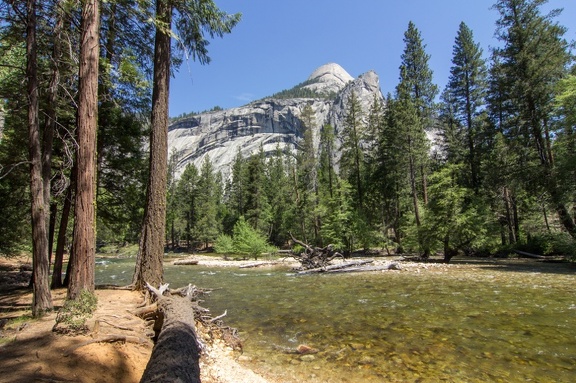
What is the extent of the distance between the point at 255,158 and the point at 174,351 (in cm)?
4341

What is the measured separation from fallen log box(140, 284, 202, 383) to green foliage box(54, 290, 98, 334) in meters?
1.15

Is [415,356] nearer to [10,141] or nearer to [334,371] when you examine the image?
[334,371]

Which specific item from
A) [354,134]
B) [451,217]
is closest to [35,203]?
[451,217]

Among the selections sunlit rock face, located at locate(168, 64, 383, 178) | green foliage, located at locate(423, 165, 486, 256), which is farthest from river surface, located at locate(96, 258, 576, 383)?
sunlit rock face, located at locate(168, 64, 383, 178)

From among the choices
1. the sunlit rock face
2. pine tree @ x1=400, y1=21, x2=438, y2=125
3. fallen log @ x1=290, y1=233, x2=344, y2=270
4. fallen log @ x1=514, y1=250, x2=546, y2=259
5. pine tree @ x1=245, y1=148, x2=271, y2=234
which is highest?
the sunlit rock face

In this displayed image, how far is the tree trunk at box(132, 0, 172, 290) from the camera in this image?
7.55 meters

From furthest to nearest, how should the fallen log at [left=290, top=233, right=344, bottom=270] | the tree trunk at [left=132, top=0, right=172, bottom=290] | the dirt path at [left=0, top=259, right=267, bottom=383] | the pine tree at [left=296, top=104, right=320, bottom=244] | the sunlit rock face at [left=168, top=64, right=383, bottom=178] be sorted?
the sunlit rock face at [left=168, top=64, right=383, bottom=178] → the pine tree at [left=296, top=104, right=320, bottom=244] → the fallen log at [left=290, top=233, right=344, bottom=270] → the tree trunk at [left=132, top=0, right=172, bottom=290] → the dirt path at [left=0, top=259, right=267, bottom=383]

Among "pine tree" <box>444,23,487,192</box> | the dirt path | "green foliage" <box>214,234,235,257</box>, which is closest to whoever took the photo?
the dirt path

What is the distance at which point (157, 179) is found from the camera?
7.90 metres

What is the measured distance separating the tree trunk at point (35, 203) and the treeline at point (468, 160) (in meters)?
19.3

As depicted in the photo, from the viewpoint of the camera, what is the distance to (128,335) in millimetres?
4801

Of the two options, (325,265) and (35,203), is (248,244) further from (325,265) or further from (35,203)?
(35,203)

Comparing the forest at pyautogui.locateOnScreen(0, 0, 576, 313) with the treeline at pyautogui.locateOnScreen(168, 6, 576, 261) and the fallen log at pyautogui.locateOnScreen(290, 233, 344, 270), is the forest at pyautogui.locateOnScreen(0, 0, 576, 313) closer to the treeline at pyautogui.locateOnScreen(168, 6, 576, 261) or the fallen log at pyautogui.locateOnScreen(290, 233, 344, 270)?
the treeline at pyautogui.locateOnScreen(168, 6, 576, 261)

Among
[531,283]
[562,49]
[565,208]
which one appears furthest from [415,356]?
[562,49]
